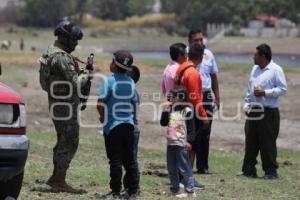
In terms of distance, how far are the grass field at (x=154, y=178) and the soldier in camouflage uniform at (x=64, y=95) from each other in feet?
1.16

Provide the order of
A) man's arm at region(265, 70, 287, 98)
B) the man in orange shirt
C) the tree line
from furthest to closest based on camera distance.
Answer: the tree line, man's arm at region(265, 70, 287, 98), the man in orange shirt

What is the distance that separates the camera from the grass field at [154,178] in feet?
27.9

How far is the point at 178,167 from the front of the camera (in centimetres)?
847

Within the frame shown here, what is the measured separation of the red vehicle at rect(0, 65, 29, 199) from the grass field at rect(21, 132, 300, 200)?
1.17m

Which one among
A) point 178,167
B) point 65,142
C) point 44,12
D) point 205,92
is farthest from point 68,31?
point 44,12

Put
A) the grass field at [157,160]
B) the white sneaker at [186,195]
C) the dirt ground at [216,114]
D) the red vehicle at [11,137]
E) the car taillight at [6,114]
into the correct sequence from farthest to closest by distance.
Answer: the dirt ground at [216,114], the grass field at [157,160], the white sneaker at [186,195], the car taillight at [6,114], the red vehicle at [11,137]

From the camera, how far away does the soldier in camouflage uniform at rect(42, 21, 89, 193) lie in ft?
26.5

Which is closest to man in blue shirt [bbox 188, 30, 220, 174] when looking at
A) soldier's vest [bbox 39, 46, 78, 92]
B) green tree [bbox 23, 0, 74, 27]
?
soldier's vest [bbox 39, 46, 78, 92]

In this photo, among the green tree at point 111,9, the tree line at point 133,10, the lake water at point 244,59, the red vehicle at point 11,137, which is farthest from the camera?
the green tree at point 111,9

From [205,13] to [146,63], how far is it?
91099 mm

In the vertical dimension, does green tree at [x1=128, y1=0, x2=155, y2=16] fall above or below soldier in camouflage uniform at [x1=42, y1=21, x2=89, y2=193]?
above

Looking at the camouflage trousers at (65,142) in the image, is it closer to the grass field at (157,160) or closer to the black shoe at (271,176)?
the grass field at (157,160)

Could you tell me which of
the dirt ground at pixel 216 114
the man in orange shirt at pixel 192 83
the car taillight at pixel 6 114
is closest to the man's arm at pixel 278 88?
the man in orange shirt at pixel 192 83

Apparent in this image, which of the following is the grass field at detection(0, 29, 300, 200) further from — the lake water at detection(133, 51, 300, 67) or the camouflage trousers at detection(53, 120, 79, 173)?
the lake water at detection(133, 51, 300, 67)
